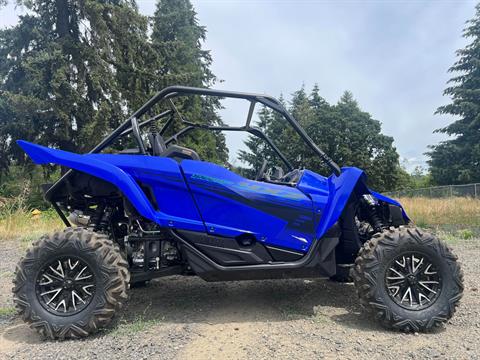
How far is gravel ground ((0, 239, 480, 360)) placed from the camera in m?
3.12

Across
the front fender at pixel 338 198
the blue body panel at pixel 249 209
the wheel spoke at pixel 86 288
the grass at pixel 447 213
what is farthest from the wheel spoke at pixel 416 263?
the grass at pixel 447 213

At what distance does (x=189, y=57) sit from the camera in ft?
111

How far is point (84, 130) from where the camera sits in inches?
826

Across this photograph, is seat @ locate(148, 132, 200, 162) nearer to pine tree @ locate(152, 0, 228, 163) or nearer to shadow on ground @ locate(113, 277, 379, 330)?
shadow on ground @ locate(113, 277, 379, 330)

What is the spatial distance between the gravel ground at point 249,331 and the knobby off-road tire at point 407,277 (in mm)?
157

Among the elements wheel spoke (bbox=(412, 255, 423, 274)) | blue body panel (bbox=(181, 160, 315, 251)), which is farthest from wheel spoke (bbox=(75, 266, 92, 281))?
wheel spoke (bbox=(412, 255, 423, 274))

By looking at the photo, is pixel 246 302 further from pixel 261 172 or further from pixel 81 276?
pixel 81 276

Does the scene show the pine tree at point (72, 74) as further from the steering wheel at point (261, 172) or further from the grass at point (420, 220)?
the steering wheel at point (261, 172)

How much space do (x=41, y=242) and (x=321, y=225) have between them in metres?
2.39

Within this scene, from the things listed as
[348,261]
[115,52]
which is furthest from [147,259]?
[115,52]

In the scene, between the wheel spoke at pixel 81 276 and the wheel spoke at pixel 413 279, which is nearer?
the wheel spoke at pixel 81 276

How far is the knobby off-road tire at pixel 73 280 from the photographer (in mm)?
3414

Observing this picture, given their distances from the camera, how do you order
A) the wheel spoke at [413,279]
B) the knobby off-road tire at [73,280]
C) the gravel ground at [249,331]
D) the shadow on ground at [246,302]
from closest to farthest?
the gravel ground at [249,331] < the knobby off-road tire at [73,280] < the wheel spoke at [413,279] < the shadow on ground at [246,302]

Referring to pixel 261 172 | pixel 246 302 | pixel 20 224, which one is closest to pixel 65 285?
pixel 246 302
